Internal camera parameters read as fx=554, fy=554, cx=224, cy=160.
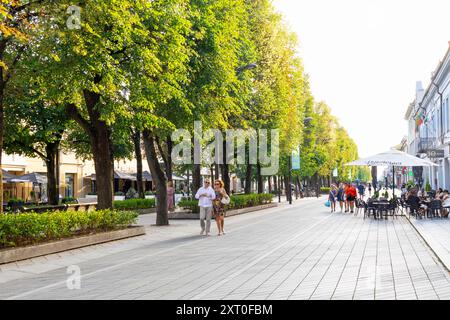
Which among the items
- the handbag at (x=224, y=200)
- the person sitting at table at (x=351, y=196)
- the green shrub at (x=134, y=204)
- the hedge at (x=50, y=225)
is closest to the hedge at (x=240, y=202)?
the green shrub at (x=134, y=204)

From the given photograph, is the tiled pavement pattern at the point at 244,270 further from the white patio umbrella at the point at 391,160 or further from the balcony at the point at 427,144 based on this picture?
the balcony at the point at 427,144

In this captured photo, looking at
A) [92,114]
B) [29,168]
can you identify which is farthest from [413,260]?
[29,168]

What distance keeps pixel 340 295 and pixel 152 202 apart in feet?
87.4

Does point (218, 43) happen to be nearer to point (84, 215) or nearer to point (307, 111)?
point (84, 215)

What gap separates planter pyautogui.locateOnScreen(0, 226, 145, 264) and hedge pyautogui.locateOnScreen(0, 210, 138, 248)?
0.28 metres

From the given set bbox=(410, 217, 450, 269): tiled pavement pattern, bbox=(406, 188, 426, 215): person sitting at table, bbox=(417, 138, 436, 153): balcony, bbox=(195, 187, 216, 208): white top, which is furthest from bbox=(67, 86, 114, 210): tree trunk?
bbox=(417, 138, 436, 153): balcony

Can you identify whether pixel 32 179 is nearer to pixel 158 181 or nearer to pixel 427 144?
pixel 158 181

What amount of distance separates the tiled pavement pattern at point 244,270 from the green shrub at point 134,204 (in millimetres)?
14183

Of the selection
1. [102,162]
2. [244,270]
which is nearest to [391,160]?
[102,162]


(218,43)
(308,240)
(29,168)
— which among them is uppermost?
(218,43)

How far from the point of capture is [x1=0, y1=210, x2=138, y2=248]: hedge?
11.9m

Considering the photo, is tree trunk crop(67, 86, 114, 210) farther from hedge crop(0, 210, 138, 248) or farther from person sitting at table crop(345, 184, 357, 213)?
person sitting at table crop(345, 184, 357, 213)

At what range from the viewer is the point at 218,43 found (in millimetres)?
21344

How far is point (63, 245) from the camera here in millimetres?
13219
